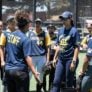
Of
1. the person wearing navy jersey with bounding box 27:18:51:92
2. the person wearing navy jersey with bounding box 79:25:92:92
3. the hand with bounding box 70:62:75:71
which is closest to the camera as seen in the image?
the person wearing navy jersey with bounding box 79:25:92:92

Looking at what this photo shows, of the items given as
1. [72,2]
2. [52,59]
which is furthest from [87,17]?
[52,59]

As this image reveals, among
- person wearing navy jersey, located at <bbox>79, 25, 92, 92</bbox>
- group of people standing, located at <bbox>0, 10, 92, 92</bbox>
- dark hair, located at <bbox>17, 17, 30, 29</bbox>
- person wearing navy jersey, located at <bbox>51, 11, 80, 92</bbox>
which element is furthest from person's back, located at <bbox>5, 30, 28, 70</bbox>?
person wearing navy jersey, located at <bbox>51, 11, 80, 92</bbox>

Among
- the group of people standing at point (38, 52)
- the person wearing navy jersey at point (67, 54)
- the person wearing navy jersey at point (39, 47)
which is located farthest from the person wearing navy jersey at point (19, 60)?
the person wearing navy jersey at point (39, 47)

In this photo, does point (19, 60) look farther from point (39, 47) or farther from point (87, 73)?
point (39, 47)

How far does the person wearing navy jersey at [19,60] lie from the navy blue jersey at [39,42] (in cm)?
303

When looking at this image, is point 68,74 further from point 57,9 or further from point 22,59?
point 57,9

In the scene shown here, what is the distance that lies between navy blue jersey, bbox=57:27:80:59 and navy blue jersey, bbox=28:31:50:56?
42.2 inches

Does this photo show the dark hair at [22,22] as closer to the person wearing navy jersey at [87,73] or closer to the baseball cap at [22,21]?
the baseball cap at [22,21]

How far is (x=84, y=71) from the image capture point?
25.5ft

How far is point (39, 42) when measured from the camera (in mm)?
10266

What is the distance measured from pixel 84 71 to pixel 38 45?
2.71 metres

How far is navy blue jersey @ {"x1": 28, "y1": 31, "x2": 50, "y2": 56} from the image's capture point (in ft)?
33.3

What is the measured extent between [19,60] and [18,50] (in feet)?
0.50

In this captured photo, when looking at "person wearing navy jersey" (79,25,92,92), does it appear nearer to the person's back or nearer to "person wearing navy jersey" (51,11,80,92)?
the person's back
